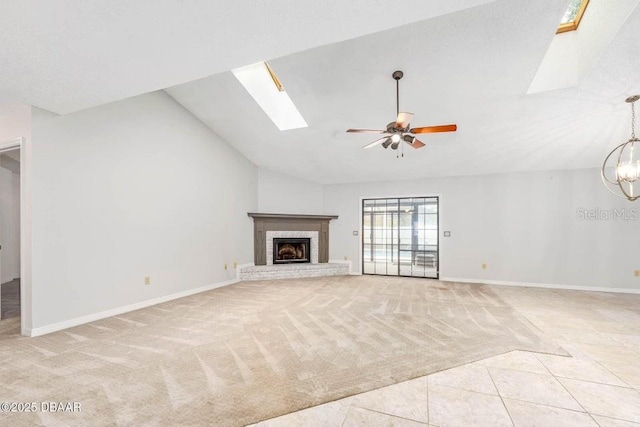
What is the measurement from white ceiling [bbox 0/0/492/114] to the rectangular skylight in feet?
6.36

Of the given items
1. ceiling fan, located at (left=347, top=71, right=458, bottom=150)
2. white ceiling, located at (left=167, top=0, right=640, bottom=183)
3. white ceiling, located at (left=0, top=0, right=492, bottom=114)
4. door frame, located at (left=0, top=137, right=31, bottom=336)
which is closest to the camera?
white ceiling, located at (left=0, top=0, right=492, bottom=114)

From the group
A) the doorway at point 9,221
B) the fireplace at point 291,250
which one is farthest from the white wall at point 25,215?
the fireplace at point 291,250

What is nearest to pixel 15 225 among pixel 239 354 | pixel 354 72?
pixel 239 354

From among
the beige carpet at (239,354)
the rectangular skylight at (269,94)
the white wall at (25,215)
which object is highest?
the rectangular skylight at (269,94)

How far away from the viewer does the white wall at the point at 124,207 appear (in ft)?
9.96

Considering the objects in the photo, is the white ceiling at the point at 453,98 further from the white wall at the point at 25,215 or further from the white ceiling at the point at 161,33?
the white wall at the point at 25,215

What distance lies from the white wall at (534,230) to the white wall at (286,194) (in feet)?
7.54

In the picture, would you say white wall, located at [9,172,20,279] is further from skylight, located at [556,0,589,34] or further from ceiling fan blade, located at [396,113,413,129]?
skylight, located at [556,0,589,34]

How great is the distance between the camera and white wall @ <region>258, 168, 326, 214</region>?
22.6 feet

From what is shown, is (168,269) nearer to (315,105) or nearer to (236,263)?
(236,263)

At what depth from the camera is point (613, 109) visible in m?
3.64

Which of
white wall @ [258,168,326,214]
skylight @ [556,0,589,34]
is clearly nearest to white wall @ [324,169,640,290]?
white wall @ [258,168,326,214]

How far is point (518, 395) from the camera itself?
76.7 inches

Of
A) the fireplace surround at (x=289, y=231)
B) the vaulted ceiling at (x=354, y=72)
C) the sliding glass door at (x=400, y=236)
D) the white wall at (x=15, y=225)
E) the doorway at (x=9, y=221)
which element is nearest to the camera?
the vaulted ceiling at (x=354, y=72)
